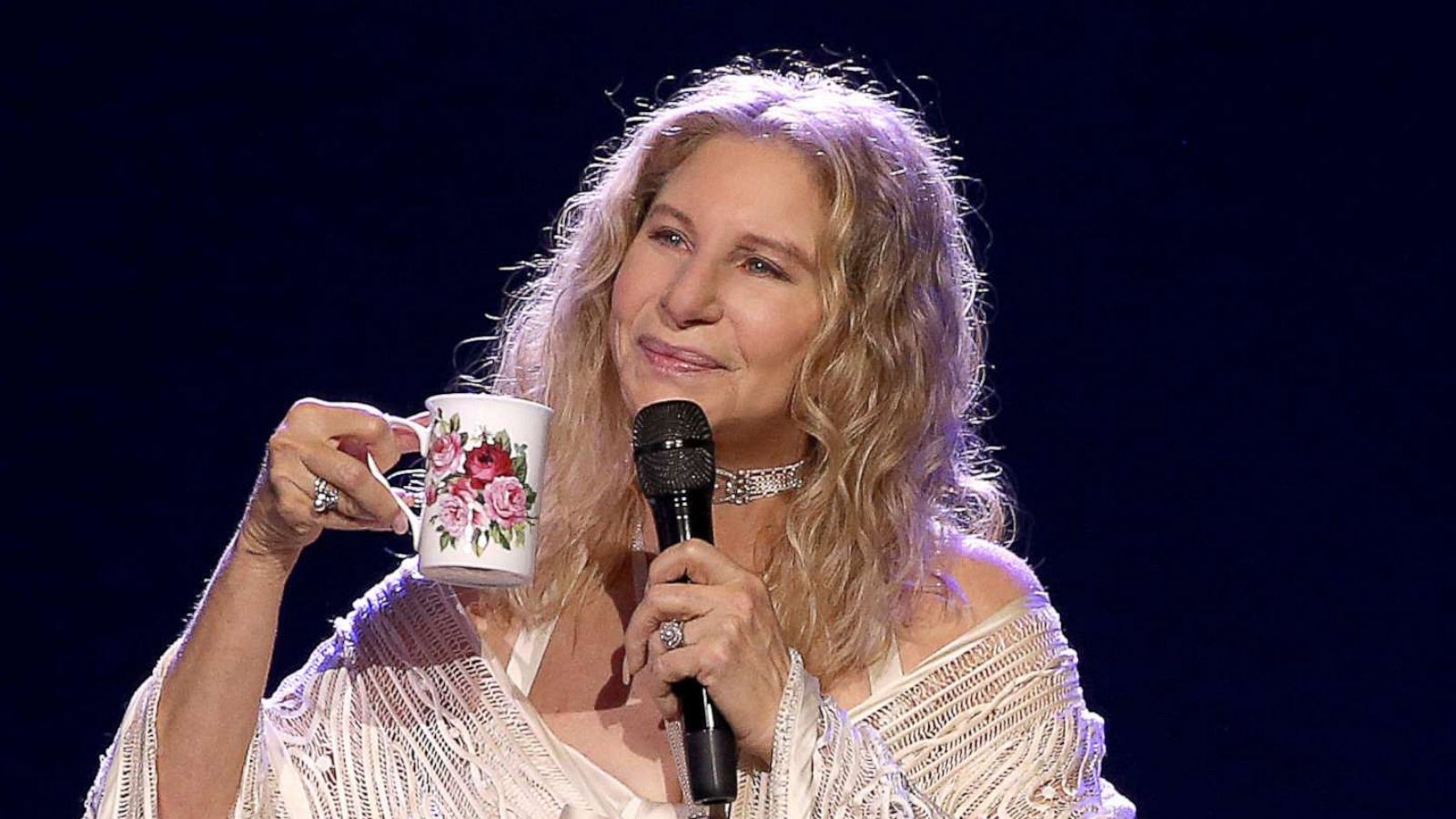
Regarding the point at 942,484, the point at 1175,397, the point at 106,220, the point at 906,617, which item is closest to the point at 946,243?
the point at 942,484

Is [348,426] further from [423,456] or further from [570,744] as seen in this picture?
[570,744]

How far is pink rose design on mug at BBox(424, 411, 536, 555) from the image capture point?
1.47 m

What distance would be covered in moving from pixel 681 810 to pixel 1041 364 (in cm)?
95

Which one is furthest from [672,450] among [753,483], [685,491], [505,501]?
[753,483]

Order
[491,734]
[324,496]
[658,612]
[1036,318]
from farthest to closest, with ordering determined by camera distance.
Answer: [1036,318] < [491,734] < [324,496] < [658,612]

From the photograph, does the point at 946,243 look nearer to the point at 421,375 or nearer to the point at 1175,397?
the point at 1175,397

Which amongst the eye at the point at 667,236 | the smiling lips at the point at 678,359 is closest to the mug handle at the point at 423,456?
the smiling lips at the point at 678,359

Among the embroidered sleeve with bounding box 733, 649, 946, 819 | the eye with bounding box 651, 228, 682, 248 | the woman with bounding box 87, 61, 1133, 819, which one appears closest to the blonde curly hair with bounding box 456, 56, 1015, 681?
the woman with bounding box 87, 61, 1133, 819

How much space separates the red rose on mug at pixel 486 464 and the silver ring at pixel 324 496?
14 centimetres

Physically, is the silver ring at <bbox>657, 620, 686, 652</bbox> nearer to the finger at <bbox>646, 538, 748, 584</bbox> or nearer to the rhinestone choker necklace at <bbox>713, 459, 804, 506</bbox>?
the finger at <bbox>646, 538, 748, 584</bbox>

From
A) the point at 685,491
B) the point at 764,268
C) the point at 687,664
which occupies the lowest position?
the point at 687,664

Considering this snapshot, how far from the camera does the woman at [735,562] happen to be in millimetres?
1670

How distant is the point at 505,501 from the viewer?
1475 mm

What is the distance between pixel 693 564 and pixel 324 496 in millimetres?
317
